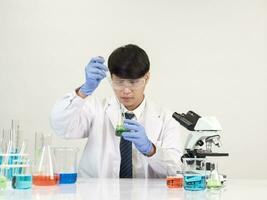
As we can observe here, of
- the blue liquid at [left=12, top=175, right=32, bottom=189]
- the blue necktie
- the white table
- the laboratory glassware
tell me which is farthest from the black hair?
the blue liquid at [left=12, top=175, right=32, bottom=189]

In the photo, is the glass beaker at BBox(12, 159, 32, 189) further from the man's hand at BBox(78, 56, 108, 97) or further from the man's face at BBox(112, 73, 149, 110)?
the man's face at BBox(112, 73, 149, 110)

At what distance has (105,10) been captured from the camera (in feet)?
11.3

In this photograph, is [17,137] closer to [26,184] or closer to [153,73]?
[26,184]

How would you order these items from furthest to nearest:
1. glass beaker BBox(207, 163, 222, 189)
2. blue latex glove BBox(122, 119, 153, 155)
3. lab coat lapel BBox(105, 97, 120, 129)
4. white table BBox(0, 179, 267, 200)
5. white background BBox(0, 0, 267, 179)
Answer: white background BBox(0, 0, 267, 179)
lab coat lapel BBox(105, 97, 120, 129)
blue latex glove BBox(122, 119, 153, 155)
glass beaker BBox(207, 163, 222, 189)
white table BBox(0, 179, 267, 200)

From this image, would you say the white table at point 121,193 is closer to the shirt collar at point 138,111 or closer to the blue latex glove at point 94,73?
the blue latex glove at point 94,73

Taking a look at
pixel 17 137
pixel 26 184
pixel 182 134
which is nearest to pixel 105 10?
pixel 182 134

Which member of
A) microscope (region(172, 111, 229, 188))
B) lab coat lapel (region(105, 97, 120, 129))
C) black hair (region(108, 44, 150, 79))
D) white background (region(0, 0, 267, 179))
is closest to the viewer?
microscope (region(172, 111, 229, 188))

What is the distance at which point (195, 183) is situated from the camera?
67.5 inches

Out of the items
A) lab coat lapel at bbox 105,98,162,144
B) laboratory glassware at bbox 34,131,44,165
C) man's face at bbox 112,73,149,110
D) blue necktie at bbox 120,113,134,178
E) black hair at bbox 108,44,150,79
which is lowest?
blue necktie at bbox 120,113,134,178

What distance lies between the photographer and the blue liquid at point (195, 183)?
1.71 meters

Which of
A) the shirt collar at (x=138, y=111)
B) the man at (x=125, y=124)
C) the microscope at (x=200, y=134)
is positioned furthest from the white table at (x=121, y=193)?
the shirt collar at (x=138, y=111)

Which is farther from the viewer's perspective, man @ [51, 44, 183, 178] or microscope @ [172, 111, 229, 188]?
man @ [51, 44, 183, 178]

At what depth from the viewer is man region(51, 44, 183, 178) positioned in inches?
92.0

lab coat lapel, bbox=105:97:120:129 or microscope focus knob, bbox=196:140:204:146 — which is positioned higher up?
lab coat lapel, bbox=105:97:120:129
